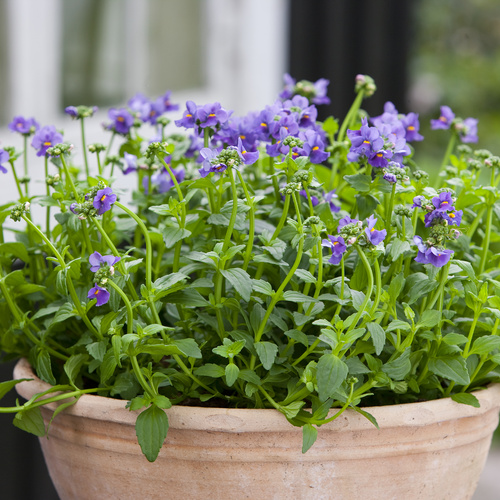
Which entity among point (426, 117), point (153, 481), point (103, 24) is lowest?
point (426, 117)

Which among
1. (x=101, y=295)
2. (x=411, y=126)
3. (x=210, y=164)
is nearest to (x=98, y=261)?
(x=101, y=295)

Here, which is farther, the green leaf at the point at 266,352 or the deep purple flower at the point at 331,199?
the deep purple flower at the point at 331,199

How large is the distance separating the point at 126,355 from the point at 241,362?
0.41 ft

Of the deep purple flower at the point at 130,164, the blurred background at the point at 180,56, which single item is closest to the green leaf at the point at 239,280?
the deep purple flower at the point at 130,164

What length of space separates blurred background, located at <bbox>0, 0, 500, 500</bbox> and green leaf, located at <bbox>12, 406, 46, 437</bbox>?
470 millimetres

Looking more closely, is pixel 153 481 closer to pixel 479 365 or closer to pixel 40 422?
pixel 40 422

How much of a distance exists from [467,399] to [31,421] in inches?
17.3

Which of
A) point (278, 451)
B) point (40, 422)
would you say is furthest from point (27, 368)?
point (278, 451)

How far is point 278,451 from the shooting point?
667mm

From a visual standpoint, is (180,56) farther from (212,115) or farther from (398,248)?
(398,248)

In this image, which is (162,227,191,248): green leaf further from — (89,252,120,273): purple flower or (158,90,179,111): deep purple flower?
(158,90,179,111): deep purple flower

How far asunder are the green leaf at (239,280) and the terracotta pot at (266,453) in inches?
4.4

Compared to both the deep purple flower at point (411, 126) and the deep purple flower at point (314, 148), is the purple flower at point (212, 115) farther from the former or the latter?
the deep purple flower at point (411, 126)

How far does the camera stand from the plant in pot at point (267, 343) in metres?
0.66
